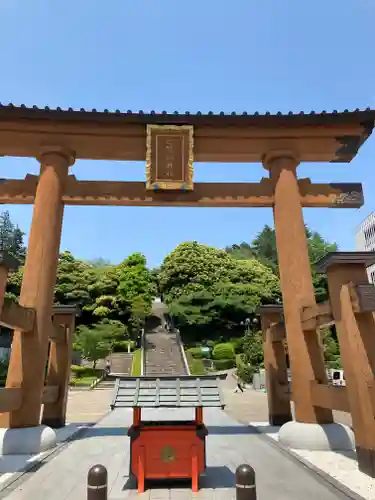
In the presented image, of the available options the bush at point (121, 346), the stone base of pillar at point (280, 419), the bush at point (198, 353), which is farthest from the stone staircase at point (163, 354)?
the stone base of pillar at point (280, 419)

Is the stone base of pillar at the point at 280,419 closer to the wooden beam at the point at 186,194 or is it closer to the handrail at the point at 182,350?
the wooden beam at the point at 186,194

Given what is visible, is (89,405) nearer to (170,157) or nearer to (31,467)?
(31,467)

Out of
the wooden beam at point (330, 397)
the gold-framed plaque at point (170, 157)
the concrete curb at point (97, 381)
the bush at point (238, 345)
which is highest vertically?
the gold-framed plaque at point (170, 157)

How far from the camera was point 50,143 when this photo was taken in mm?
10844

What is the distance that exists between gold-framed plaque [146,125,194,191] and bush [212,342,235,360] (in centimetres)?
3100

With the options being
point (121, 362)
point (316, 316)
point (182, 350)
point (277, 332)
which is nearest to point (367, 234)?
point (182, 350)

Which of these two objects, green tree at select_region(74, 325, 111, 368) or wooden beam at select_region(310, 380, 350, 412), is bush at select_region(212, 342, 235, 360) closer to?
green tree at select_region(74, 325, 111, 368)

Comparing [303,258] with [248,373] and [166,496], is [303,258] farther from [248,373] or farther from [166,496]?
[248,373]

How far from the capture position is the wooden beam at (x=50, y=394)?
452 inches

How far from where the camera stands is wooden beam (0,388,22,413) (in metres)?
8.02

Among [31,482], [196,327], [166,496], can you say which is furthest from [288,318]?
[196,327]

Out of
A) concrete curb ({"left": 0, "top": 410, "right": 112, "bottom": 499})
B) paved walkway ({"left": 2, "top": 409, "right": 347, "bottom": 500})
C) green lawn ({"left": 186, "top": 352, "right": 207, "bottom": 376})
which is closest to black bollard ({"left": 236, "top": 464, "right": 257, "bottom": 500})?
paved walkway ({"left": 2, "top": 409, "right": 347, "bottom": 500})

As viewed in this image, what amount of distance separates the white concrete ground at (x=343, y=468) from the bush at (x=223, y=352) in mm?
31120

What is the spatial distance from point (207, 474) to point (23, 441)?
4.12 metres
